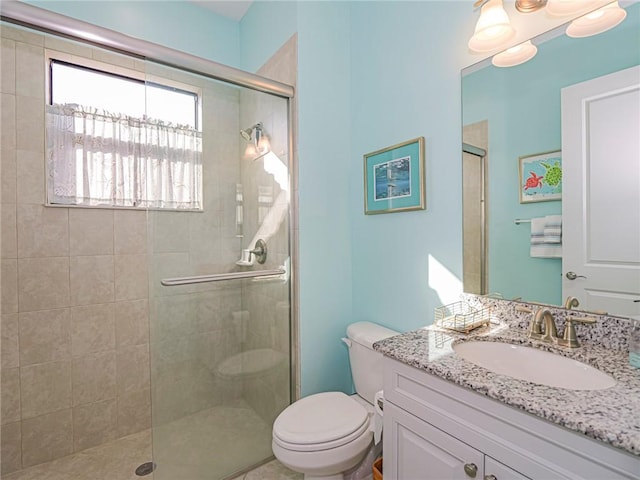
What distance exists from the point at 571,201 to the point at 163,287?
1.71 meters

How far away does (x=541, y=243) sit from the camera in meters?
1.20

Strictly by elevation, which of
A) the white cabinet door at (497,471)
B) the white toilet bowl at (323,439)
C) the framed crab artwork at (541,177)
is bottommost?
the white toilet bowl at (323,439)

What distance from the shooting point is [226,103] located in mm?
1676

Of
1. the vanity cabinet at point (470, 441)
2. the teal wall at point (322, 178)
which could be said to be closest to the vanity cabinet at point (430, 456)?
A: the vanity cabinet at point (470, 441)

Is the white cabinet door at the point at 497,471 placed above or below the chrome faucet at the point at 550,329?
below

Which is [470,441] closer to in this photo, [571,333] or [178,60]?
[571,333]

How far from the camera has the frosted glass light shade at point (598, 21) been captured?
1.02 m

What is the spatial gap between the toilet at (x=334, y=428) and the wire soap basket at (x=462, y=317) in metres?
0.36

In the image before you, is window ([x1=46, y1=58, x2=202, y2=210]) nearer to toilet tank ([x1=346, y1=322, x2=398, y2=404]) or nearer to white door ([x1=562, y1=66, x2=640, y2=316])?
toilet tank ([x1=346, y1=322, x2=398, y2=404])

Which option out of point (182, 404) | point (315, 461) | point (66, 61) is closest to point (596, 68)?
point (315, 461)

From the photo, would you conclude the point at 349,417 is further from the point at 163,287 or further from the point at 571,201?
the point at 571,201

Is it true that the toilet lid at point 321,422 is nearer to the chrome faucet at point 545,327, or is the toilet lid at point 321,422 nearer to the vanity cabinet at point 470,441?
the vanity cabinet at point 470,441

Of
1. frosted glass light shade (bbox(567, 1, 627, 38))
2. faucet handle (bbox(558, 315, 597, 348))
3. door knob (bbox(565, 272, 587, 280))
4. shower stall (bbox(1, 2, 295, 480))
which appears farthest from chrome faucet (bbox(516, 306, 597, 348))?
shower stall (bbox(1, 2, 295, 480))

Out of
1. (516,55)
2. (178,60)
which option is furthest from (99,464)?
(516,55)
